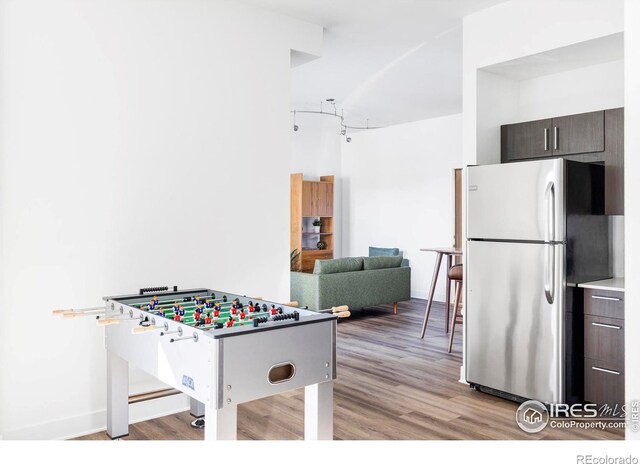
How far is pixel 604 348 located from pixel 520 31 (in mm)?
2174

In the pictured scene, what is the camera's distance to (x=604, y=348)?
11.0 feet

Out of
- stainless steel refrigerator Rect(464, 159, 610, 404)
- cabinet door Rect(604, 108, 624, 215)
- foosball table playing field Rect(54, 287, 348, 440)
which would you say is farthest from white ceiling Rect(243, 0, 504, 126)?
foosball table playing field Rect(54, 287, 348, 440)

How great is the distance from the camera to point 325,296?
19.9 feet

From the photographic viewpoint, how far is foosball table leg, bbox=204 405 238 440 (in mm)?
2111

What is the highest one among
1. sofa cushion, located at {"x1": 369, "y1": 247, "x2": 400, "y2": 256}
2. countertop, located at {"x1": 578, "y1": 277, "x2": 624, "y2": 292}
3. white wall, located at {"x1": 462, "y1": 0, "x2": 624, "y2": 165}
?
white wall, located at {"x1": 462, "y1": 0, "x2": 624, "y2": 165}

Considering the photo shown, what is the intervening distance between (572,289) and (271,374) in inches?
83.3

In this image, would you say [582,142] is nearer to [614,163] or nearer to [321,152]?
[614,163]

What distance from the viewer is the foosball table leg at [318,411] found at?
7.93 ft

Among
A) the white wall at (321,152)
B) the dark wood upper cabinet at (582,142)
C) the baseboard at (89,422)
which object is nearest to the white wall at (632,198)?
the dark wood upper cabinet at (582,142)

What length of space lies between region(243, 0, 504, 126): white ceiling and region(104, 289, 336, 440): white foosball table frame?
2.53 meters

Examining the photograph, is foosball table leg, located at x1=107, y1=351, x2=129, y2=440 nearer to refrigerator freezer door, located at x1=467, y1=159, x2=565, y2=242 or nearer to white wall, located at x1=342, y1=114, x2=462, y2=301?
refrigerator freezer door, located at x1=467, y1=159, x2=565, y2=242

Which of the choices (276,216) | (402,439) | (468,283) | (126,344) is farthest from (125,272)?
(468,283)

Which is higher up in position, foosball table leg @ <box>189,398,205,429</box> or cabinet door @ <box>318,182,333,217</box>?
cabinet door @ <box>318,182,333,217</box>

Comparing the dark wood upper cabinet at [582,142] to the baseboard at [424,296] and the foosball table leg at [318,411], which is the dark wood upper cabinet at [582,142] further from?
the baseboard at [424,296]
